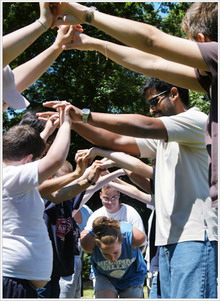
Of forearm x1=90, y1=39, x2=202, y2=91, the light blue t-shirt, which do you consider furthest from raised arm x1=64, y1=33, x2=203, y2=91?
the light blue t-shirt

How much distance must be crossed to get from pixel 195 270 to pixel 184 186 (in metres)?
0.51

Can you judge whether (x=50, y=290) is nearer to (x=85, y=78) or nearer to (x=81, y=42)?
(x=81, y=42)

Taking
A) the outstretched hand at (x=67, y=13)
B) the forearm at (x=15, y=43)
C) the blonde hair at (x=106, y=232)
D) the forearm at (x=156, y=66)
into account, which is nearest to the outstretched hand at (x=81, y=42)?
the forearm at (x=156, y=66)

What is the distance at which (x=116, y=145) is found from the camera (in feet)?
11.4

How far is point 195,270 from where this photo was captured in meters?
3.05

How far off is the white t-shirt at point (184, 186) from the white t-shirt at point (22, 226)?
2.58 ft

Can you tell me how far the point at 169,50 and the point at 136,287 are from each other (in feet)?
12.8

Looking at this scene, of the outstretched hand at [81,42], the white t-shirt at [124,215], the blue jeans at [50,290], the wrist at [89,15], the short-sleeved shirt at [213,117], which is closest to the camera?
the short-sleeved shirt at [213,117]

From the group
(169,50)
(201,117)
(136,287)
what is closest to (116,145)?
(201,117)

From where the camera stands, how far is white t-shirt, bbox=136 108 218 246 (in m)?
3.12

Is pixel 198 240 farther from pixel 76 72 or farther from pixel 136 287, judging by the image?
pixel 76 72

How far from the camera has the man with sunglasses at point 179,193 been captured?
3039 millimetres

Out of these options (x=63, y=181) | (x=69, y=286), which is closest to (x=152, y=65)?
(x=63, y=181)

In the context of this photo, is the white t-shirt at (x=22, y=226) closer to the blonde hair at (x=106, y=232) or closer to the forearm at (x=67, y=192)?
the forearm at (x=67, y=192)
